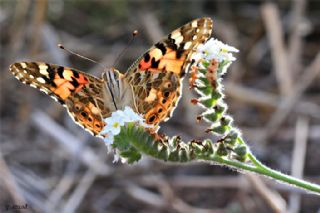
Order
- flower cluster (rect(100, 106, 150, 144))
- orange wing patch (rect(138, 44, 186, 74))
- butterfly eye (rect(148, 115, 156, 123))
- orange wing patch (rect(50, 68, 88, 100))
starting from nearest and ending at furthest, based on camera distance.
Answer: flower cluster (rect(100, 106, 150, 144)), butterfly eye (rect(148, 115, 156, 123)), orange wing patch (rect(138, 44, 186, 74)), orange wing patch (rect(50, 68, 88, 100))

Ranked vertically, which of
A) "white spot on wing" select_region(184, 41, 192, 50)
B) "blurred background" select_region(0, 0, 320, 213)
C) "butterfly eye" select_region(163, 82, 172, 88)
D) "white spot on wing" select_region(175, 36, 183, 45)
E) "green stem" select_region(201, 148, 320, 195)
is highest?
"blurred background" select_region(0, 0, 320, 213)

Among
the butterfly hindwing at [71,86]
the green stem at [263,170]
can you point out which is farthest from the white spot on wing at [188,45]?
the green stem at [263,170]

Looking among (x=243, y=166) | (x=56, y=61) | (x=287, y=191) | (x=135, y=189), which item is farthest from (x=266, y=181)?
(x=56, y=61)

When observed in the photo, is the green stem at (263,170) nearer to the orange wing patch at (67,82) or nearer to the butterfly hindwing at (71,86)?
the butterfly hindwing at (71,86)

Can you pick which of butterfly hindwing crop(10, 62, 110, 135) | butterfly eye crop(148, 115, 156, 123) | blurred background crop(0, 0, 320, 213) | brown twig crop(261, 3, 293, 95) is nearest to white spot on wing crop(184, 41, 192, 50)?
butterfly eye crop(148, 115, 156, 123)

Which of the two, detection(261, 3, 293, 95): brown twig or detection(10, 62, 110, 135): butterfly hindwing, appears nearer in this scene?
detection(10, 62, 110, 135): butterfly hindwing

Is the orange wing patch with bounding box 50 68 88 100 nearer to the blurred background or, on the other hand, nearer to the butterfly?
the butterfly

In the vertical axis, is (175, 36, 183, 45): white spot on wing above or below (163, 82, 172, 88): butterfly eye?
above

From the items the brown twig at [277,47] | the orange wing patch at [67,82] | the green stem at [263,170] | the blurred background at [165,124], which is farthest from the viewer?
the brown twig at [277,47]

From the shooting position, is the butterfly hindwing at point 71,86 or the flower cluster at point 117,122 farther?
the butterfly hindwing at point 71,86

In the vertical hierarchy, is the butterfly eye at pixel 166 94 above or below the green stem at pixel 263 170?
above
